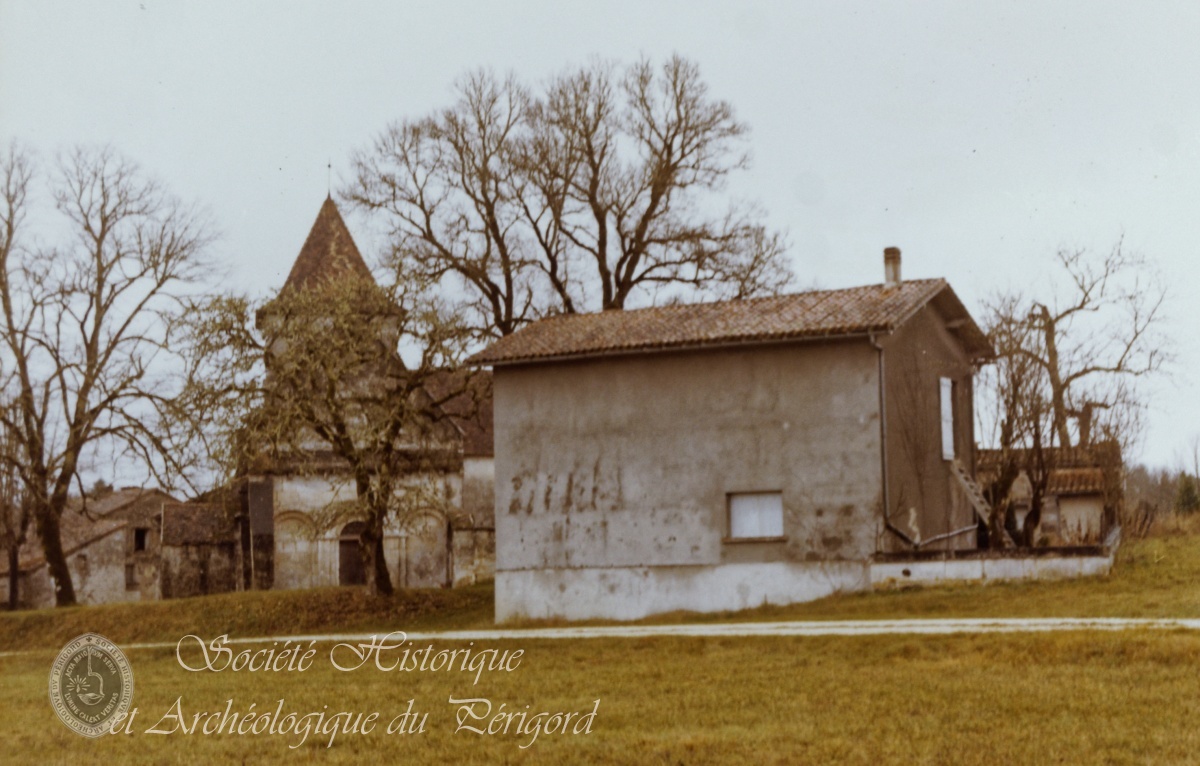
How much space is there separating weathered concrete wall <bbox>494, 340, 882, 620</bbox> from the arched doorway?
12.7 m

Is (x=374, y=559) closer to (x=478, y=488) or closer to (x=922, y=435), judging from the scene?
(x=478, y=488)

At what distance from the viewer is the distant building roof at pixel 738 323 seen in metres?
25.0

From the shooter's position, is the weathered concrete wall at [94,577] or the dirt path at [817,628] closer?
the dirt path at [817,628]

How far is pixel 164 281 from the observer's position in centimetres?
3838

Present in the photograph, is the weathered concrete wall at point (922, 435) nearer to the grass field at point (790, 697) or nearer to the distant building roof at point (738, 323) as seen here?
the distant building roof at point (738, 323)

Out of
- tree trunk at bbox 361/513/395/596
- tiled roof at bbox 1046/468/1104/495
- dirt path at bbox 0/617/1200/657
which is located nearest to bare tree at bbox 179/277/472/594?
tree trunk at bbox 361/513/395/596

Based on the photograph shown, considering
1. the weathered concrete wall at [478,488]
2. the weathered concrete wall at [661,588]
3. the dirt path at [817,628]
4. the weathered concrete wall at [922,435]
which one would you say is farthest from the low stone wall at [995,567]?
the weathered concrete wall at [478,488]

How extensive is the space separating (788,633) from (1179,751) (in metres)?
8.24

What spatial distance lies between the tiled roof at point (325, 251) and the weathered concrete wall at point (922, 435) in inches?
699

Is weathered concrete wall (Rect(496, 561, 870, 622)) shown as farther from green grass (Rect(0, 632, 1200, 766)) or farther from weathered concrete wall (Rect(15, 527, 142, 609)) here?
weathered concrete wall (Rect(15, 527, 142, 609))

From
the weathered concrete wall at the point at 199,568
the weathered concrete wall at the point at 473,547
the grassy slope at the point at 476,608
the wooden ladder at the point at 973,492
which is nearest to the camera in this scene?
the grassy slope at the point at 476,608

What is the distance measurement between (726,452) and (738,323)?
2497mm

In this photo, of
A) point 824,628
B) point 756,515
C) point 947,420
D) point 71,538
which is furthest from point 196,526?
point 824,628

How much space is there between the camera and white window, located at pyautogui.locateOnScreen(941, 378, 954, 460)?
2755 centimetres
